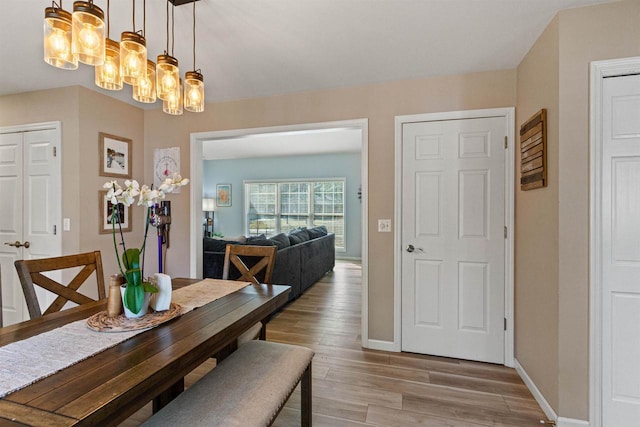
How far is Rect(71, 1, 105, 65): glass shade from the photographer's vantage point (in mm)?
1150

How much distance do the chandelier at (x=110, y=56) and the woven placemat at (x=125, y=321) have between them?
3.44 feet

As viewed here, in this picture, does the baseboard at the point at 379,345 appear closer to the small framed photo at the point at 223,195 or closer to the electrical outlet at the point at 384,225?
the electrical outlet at the point at 384,225

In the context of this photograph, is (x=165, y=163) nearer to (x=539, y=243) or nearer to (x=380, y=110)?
(x=380, y=110)

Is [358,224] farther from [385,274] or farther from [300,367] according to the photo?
[300,367]

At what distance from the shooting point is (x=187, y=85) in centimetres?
170

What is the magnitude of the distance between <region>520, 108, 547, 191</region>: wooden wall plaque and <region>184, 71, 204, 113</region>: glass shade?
210 cm

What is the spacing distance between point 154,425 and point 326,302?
10.2 feet

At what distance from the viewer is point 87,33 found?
3.88ft

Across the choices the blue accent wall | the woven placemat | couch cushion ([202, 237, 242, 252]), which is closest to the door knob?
couch cushion ([202, 237, 242, 252])

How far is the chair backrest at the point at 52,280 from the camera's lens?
154cm

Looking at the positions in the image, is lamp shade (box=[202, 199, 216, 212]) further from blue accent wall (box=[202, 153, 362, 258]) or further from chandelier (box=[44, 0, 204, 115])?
chandelier (box=[44, 0, 204, 115])

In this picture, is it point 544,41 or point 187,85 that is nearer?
point 187,85

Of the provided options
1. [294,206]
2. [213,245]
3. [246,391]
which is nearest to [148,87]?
[246,391]

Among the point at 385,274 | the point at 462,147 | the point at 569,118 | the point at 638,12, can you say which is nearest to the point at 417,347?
the point at 385,274
